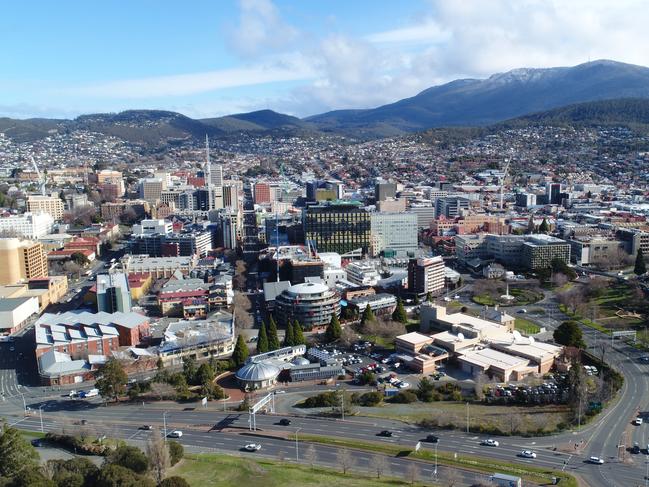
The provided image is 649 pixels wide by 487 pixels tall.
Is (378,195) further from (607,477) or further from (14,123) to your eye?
(14,123)

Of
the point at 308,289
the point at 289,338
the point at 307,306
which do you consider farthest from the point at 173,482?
the point at 308,289

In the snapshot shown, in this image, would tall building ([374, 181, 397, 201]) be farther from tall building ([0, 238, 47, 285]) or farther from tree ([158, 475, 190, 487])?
tree ([158, 475, 190, 487])

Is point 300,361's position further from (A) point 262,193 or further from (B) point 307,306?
(A) point 262,193

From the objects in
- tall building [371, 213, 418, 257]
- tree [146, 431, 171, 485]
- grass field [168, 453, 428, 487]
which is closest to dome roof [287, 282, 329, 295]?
grass field [168, 453, 428, 487]

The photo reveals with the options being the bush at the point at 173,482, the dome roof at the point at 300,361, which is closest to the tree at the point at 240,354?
the dome roof at the point at 300,361

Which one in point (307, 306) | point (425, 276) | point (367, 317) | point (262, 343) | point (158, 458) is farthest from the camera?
point (425, 276)
